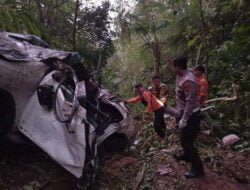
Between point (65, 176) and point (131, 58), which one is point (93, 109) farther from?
point (131, 58)

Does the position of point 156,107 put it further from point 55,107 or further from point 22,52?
point 22,52

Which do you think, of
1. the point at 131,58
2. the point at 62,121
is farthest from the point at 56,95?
the point at 131,58

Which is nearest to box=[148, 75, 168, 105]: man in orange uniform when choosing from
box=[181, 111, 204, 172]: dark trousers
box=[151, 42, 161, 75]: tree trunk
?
box=[181, 111, 204, 172]: dark trousers

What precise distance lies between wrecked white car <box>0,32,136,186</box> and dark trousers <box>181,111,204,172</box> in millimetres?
972

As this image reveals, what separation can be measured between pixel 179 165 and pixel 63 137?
1979mm

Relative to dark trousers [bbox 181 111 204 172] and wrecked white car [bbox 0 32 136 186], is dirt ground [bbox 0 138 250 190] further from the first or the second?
wrecked white car [bbox 0 32 136 186]

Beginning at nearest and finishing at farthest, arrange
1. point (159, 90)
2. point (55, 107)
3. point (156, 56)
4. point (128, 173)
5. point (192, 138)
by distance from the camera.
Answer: point (55, 107) → point (192, 138) → point (128, 173) → point (159, 90) → point (156, 56)

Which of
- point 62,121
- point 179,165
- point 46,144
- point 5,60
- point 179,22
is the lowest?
point 179,165

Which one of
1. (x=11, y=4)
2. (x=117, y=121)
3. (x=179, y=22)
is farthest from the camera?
(x=179, y=22)

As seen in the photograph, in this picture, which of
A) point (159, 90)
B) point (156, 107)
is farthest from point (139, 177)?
point (159, 90)

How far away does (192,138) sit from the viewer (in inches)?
206

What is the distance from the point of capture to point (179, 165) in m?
5.76

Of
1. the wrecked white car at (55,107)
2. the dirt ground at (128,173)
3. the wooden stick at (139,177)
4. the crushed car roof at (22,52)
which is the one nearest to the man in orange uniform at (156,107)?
the dirt ground at (128,173)

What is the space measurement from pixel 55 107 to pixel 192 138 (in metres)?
1.89
